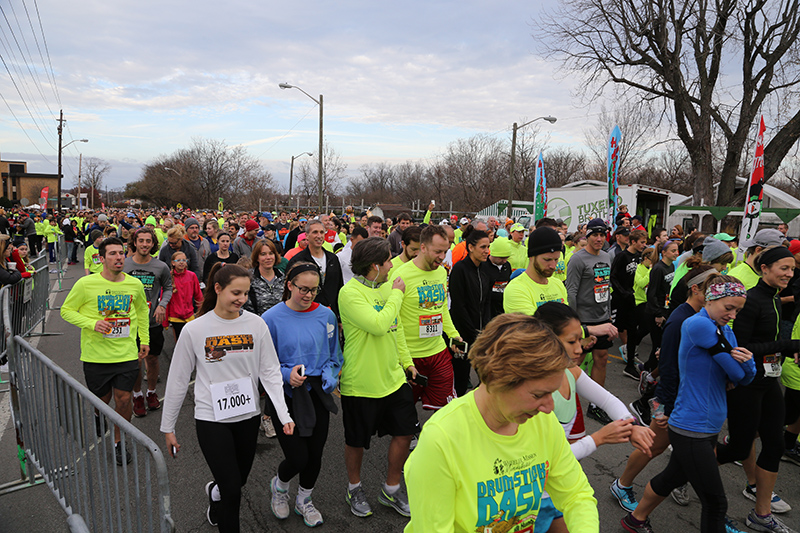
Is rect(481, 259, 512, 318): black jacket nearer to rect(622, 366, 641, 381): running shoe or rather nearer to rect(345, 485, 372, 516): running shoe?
rect(622, 366, 641, 381): running shoe

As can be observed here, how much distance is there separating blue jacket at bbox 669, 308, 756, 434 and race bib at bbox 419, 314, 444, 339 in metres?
2.01

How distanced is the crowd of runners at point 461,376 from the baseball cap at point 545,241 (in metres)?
0.01

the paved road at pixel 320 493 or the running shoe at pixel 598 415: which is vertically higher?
the running shoe at pixel 598 415

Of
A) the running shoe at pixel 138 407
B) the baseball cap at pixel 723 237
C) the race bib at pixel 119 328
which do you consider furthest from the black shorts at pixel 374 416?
the baseball cap at pixel 723 237

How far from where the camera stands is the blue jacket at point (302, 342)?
11.6ft

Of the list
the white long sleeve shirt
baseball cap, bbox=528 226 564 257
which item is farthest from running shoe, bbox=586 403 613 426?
the white long sleeve shirt

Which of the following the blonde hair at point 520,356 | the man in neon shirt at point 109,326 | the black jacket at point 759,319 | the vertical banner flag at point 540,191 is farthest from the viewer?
the vertical banner flag at point 540,191

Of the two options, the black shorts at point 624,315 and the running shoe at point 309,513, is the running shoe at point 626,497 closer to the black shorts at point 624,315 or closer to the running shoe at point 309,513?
the running shoe at point 309,513

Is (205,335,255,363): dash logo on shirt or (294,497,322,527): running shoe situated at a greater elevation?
(205,335,255,363): dash logo on shirt

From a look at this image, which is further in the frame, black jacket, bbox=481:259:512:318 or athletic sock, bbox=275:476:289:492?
black jacket, bbox=481:259:512:318

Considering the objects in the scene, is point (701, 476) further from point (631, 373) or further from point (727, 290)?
point (631, 373)

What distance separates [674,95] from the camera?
2394 centimetres

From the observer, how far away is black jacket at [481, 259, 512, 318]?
622 centimetres

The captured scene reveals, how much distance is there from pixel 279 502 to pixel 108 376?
6.90ft
